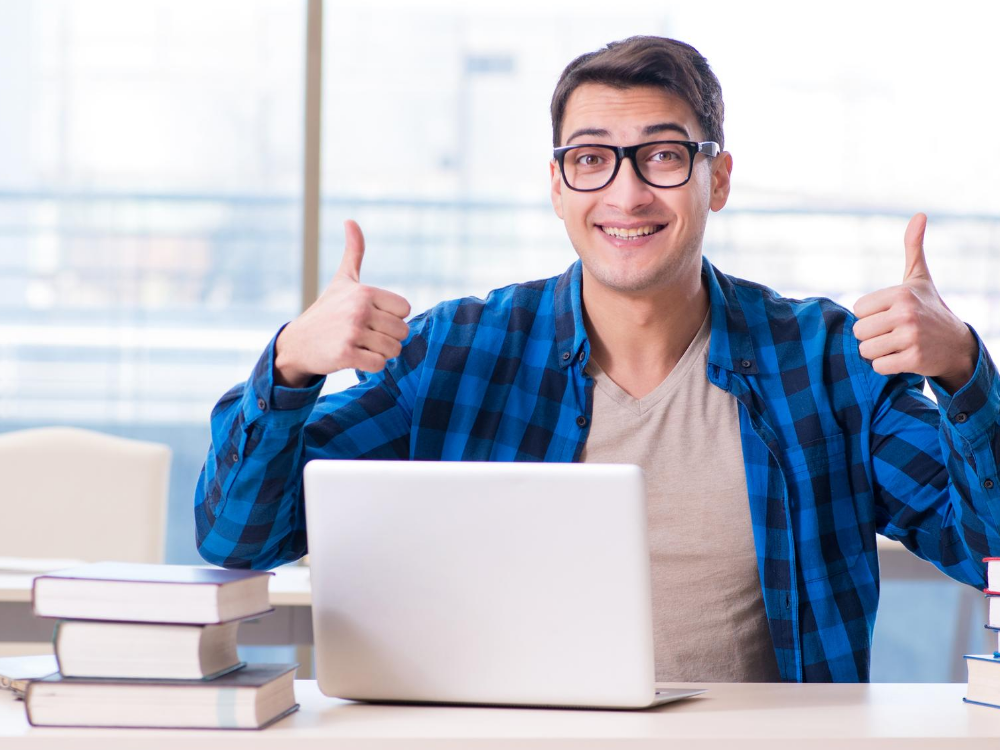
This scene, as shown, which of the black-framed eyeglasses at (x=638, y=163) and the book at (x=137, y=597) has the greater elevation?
the black-framed eyeglasses at (x=638, y=163)

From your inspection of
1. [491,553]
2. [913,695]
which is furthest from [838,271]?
[491,553]

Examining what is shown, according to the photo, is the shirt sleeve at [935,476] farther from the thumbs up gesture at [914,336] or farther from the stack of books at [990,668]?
the stack of books at [990,668]

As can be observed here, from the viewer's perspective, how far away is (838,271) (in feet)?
11.8

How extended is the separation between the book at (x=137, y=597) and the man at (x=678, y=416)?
0.45 meters

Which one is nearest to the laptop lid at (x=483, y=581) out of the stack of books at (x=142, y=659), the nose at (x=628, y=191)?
the stack of books at (x=142, y=659)

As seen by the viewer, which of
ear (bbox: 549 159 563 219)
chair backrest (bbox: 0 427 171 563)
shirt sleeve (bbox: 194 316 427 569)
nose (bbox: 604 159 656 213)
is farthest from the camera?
chair backrest (bbox: 0 427 171 563)

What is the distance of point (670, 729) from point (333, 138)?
2.86 meters

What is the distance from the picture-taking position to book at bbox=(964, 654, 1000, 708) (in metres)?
1.06

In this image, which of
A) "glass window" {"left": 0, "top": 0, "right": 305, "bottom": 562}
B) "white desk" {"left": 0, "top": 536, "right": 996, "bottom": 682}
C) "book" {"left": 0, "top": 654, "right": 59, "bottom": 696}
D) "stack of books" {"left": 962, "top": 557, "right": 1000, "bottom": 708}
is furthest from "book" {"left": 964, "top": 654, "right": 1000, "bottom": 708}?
"glass window" {"left": 0, "top": 0, "right": 305, "bottom": 562}

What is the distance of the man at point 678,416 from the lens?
1.54 m

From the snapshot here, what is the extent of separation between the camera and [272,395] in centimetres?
134

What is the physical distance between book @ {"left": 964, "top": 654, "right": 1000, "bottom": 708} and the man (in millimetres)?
390

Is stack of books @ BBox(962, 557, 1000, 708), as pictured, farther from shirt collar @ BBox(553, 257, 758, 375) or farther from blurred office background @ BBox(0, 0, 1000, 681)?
blurred office background @ BBox(0, 0, 1000, 681)

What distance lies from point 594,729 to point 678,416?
799 mm
